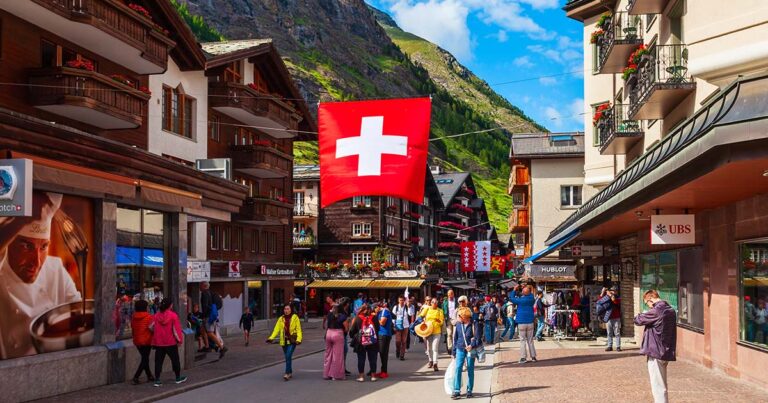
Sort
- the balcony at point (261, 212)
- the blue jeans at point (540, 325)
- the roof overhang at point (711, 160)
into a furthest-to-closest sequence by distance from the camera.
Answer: the balcony at point (261, 212) < the blue jeans at point (540, 325) < the roof overhang at point (711, 160)

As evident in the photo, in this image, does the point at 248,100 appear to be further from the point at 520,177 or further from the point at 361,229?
the point at 361,229

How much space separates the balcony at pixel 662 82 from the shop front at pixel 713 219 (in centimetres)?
277

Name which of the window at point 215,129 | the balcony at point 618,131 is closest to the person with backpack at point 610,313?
the balcony at point 618,131

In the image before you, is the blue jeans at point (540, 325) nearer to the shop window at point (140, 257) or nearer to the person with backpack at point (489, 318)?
the person with backpack at point (489, 318)

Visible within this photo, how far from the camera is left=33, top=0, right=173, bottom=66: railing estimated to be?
24.3 metres

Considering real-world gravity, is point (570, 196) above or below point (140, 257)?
above

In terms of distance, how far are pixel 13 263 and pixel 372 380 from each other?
25.2 feet

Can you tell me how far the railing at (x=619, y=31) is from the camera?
2957cm

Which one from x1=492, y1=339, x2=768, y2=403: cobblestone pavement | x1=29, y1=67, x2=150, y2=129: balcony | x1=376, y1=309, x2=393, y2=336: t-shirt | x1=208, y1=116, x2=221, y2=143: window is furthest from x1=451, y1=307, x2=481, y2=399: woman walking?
x1=208, y1=116, x2=221, y2=143: window

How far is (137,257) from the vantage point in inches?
800

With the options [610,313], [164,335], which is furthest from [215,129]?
[164,335]

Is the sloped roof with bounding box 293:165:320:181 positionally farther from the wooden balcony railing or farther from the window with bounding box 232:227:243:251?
the wooden balcony railing

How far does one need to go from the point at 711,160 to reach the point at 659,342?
2.79m

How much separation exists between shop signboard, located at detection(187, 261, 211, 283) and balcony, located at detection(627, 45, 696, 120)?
1677cm
